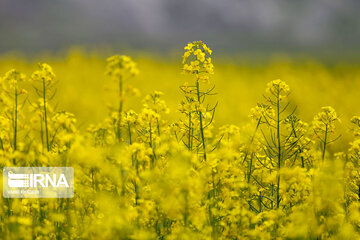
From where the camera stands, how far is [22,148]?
306 cm

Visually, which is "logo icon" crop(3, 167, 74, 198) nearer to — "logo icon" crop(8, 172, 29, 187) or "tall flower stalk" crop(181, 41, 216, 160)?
"logo icon" crop(8, 172, 29, 187)

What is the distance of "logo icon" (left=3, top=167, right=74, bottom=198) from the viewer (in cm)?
311

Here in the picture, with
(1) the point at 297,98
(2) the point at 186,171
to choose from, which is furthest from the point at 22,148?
(1) the point at 297,98

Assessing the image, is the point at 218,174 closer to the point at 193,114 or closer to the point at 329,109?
the point at 193,114

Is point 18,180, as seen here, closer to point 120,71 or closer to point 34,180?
point 34,180

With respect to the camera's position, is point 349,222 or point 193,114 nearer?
point 349,222

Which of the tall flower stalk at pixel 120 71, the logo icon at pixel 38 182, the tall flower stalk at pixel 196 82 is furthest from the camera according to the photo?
the tall flower stalk at pixel 196 82

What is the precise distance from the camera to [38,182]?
123 inches

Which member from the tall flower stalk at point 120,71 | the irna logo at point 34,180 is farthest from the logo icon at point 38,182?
the tall flower stalk at point 120,71

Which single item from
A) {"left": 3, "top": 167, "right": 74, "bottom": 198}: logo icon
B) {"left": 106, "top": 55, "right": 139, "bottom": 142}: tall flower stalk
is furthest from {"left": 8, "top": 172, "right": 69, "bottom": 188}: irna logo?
{"left": 106, "top": 55, "right": 139, "bottom": 142}: tall flower stalk

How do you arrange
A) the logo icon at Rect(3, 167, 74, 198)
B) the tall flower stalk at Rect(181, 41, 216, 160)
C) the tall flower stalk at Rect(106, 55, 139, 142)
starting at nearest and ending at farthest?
the tall flower stalk at Rect(106, 55, 139, 142)
the logo icon at Rect(3, 167, 74, 198)
the tall flower stalk at Rect(181, 41, 216, 160)

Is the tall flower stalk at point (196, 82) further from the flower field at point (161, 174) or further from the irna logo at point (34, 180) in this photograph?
the irna logo at point (34, 180)

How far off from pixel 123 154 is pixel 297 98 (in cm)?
1057

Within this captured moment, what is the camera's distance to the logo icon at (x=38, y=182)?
122 inches
